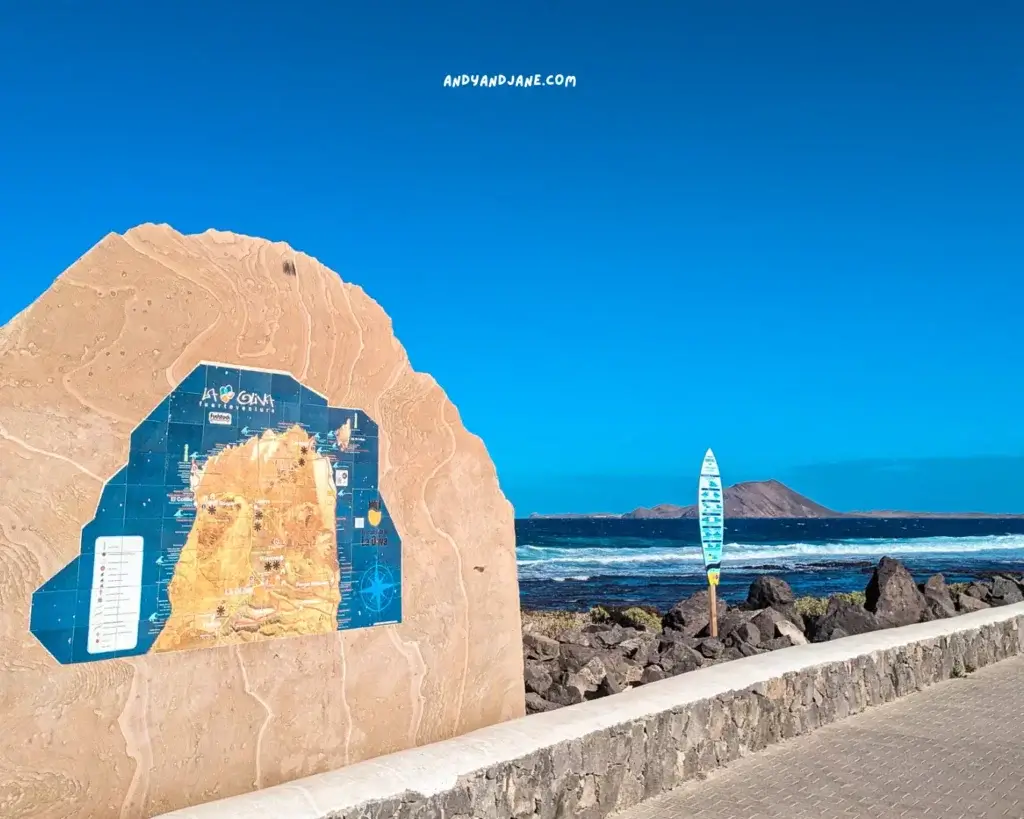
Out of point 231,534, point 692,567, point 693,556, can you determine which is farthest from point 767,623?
point 693,556

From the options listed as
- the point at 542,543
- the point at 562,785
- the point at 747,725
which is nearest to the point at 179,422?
the point at 562,785

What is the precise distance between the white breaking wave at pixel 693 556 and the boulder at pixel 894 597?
21886 millimetres

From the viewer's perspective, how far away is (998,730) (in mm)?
6094

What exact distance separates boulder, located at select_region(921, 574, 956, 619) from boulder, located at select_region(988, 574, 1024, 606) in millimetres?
1495

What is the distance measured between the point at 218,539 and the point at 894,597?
1017cm

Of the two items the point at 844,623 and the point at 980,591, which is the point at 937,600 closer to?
the point at 844,623

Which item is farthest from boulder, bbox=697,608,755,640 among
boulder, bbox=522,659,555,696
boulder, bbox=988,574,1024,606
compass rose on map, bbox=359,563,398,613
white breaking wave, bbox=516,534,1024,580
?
white breaking wave, bbox=516,534,1024,580

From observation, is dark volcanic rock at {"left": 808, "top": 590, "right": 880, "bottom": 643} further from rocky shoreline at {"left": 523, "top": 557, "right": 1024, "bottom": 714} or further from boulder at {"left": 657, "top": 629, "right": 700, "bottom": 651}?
boulder at {"left": 657, "top": 629, "right": 700, "bottom": 651}

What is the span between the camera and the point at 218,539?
3713mm

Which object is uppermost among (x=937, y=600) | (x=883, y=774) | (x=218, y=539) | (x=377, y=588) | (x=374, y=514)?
(x=374, y=514)

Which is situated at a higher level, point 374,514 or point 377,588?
point 374,514

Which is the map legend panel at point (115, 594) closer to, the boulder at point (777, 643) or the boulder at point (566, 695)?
the boulder at point (566, 695)

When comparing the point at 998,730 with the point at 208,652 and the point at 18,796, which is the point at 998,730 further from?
the point at 18,796

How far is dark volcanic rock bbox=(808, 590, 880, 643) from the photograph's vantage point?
9773mm
